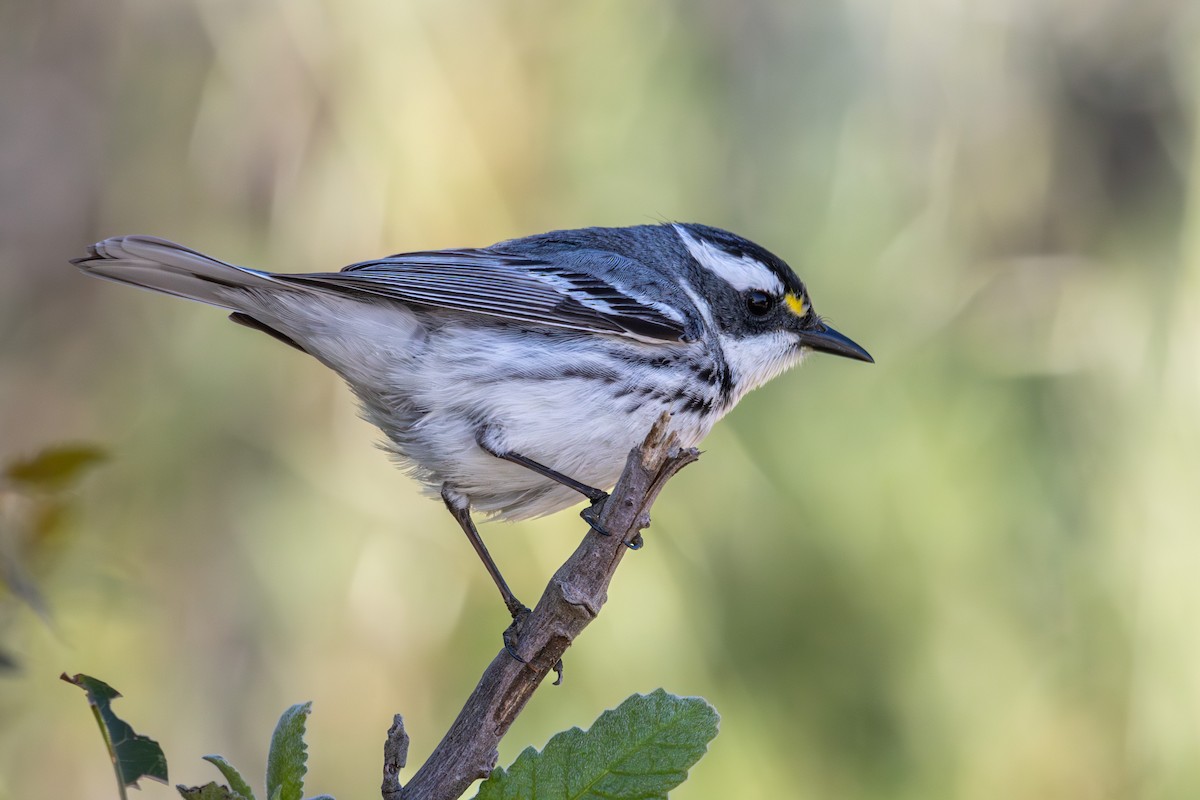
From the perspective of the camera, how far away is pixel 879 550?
12.3ft

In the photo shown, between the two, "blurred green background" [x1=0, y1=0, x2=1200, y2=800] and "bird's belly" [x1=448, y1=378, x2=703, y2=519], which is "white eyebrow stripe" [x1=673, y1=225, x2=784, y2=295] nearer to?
"bird's belly" [x1=448, y1=378, x2=703, y2=519]

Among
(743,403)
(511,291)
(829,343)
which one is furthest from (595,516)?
(743,403)

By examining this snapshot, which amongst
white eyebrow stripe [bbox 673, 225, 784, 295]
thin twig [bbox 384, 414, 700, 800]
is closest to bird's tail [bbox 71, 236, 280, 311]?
thin twig [bbox 384, 414, 700, 800]

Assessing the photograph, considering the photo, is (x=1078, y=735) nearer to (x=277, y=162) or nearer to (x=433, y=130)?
(x=433, y=130)

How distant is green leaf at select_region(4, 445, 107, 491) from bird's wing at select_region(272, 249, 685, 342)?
1.14 metres

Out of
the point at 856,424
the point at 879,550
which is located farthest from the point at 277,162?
the point at 879,550

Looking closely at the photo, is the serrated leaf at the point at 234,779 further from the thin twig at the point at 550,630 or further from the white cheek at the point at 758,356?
the white cheek at the point at 758,356

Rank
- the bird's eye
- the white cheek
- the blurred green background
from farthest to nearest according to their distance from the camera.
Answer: the blurred green background
the bird's eye
the white cheek

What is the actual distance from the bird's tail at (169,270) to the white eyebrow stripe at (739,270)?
1162mm

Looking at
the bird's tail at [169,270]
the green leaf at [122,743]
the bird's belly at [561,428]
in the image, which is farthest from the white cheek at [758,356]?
the green leaf at [122,743]

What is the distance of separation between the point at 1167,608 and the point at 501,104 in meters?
3.01

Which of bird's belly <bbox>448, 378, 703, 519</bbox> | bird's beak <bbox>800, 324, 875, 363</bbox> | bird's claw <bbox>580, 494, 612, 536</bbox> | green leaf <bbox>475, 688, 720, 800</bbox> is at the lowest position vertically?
green leaf <bbox>475, 688, 720, 800</bbox>

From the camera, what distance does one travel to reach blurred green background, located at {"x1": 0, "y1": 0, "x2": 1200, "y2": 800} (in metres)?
3.66

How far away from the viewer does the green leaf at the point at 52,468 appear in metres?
1.19
